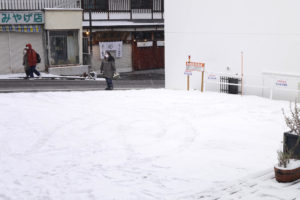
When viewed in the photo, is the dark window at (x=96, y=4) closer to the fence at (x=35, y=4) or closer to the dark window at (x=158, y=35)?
the fence at (x=35, y=4)

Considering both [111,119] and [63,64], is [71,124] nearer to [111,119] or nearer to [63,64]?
[111,119]

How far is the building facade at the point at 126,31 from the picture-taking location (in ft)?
103

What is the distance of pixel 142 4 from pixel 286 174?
92.2 feet

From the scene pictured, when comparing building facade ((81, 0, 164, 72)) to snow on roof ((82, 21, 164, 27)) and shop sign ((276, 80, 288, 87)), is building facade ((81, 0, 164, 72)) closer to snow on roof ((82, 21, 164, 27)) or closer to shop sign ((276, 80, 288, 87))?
snow on roof ((82, 21, 164, 27))

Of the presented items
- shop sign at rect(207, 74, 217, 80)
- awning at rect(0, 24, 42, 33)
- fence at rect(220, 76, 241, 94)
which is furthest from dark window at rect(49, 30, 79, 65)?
fence at rect(220, 76, 241, 94)

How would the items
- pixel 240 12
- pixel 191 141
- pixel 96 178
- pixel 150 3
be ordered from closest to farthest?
pixel 96 178
pixel 191 141
pixel 240 12
pixel 150 3

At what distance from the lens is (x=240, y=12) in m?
16.5

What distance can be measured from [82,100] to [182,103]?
377 cm

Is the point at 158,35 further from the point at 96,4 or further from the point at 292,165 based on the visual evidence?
the point at 292,165

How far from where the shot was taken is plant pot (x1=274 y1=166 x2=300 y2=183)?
23.3 ft

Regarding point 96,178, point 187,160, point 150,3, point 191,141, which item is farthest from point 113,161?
point 150,3

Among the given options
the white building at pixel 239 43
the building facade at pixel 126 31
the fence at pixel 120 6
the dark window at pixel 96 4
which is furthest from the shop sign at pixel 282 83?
the dark window at pixel 96 4

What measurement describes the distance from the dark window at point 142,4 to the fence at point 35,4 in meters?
5.34

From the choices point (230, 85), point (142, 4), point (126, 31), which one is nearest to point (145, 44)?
point (126, 31)
